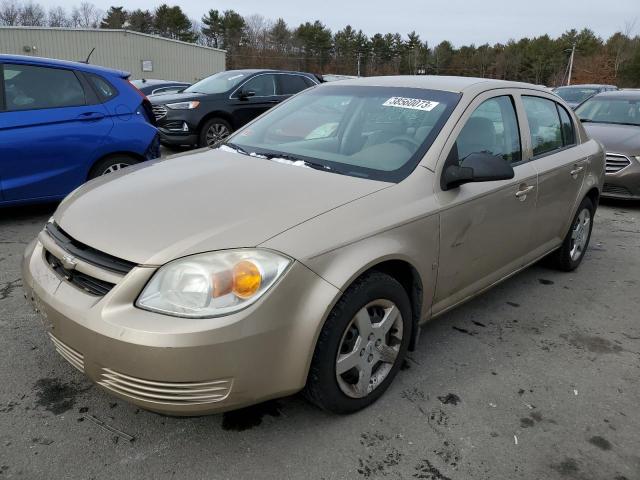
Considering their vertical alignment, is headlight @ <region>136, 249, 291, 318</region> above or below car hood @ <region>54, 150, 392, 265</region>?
below

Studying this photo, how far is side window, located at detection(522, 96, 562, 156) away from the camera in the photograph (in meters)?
3.78

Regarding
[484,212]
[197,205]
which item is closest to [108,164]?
[197,205]

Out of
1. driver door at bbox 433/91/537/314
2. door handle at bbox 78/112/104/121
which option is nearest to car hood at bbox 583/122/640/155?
driver door at bbox 433/91/537/314

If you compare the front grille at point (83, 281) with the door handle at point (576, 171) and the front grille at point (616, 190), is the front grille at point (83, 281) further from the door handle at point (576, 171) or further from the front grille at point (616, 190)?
the front grille at point (616, 190)

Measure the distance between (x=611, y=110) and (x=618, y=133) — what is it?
3.77 ft

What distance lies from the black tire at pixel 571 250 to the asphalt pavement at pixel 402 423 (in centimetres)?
110

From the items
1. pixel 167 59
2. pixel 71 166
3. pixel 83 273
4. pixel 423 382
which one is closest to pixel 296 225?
pixel 83 273

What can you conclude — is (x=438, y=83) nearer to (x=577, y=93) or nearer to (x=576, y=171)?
(x=576, y=171)

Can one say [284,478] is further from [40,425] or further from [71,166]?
[71,166]

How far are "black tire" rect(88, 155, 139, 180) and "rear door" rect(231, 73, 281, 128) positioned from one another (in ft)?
13.1

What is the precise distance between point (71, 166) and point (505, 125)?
3.98 metres

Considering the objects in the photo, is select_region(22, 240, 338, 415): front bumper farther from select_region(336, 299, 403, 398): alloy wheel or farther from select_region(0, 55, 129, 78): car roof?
select_region(0, 55, 129, 78): car roof

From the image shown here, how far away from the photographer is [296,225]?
222 centimetres

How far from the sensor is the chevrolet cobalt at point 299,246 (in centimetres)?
202
